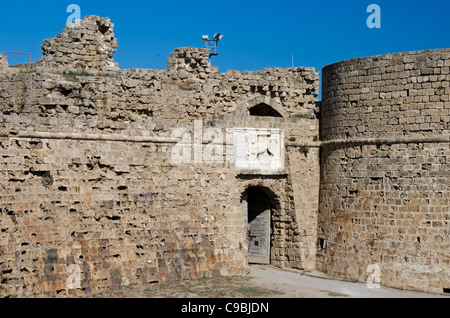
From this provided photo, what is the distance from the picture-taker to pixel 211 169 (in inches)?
723

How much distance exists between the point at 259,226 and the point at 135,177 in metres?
4.82

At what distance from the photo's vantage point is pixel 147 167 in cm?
1705

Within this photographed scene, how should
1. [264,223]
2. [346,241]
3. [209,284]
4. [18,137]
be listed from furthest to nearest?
[264,223] → [346,241] → [209,284] → [18,137]

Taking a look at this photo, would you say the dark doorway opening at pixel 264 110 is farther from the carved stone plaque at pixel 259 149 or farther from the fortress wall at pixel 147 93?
the carved stone plaque at pixel 259 149

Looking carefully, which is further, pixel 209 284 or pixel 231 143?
pixel 231 143

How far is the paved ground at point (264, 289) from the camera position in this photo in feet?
50.4

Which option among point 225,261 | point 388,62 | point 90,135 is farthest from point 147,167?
point 388,62

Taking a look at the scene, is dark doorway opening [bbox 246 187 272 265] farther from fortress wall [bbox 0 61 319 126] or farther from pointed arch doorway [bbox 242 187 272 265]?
fortress wall [bbox 0 61 319 126]

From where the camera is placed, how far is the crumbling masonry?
50.4 feet

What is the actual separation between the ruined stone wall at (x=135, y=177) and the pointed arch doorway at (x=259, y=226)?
0.27m

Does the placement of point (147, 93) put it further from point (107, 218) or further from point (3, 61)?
point (107, 218)

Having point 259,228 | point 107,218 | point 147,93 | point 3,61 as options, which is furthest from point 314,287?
point 3,61

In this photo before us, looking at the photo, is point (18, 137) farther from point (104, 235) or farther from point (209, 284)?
point (209, 284)

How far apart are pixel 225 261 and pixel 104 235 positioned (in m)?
3.11
